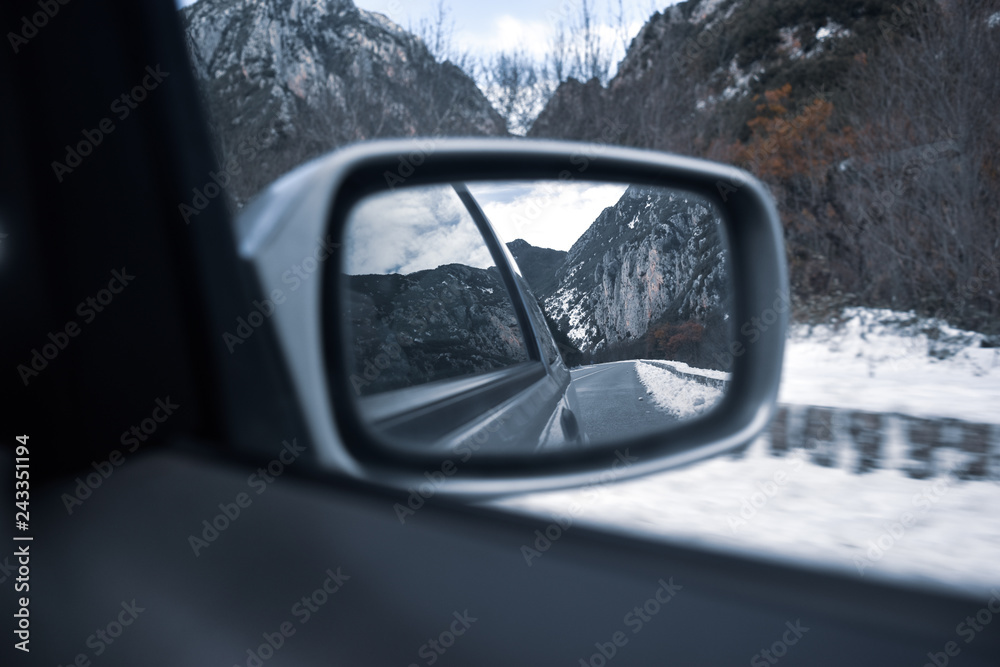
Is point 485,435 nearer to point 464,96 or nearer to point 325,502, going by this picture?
point 325,502

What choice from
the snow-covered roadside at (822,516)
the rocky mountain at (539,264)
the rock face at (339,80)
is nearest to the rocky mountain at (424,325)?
the rocky mountain at (539,264)

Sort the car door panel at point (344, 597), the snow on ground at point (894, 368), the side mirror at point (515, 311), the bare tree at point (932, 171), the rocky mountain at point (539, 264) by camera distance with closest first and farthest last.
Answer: the side mirror at point (515, 311), the car door panel at point (344, 597), the rocky mountain at point (539, 264), the snow on ground at point (894, 368), the bare tree at point (932, 171)

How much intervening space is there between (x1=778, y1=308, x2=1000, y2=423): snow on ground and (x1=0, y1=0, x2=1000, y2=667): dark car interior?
16.1ft

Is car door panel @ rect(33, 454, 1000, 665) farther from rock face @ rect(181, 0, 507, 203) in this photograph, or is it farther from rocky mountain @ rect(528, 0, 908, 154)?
rocky mountain @ rect(528, 0, 908, 154)

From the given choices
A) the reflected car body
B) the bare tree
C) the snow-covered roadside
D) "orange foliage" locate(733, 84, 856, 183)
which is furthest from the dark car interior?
"orange foliage" locate(733, 84, 856, 183)

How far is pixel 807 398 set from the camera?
21.8 ft

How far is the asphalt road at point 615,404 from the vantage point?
4.83ft

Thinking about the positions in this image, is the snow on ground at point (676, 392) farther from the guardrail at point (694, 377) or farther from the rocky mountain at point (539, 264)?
the rocky mountain at point (539, 264)

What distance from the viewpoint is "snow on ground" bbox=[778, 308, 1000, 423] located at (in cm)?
607

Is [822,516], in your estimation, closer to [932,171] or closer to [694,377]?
[694,377]

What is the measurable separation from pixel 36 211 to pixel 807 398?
6.49 m

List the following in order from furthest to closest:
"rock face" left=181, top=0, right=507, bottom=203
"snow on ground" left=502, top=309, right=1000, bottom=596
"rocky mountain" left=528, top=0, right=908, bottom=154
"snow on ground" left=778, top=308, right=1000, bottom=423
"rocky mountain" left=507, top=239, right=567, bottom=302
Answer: "rocky mountain" left=528, top=0, right=908, bottom=154
"rock face" left=181, top=0, right=507, bottom=203
"snow on ground" left=778, top=308, right=1000, bottom=423
"snow on ground" left=502, top=309, right=1000, bottom=596
"rocky mountain" left=507, top=239, right=567, bottom=302

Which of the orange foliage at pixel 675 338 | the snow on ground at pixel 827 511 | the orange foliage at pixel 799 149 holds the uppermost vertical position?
the orange foliage at pixel 799 149

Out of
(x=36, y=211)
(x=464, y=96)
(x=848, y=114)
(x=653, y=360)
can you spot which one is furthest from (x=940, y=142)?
(x=36, y=211)
